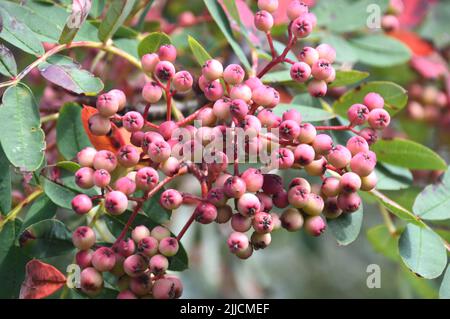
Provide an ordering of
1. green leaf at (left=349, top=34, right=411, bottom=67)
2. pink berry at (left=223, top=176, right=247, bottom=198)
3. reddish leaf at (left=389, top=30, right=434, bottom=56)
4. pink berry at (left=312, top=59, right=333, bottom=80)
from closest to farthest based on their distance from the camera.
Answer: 1. pink berry at (left=223, top=176, right=247, bottom=198)
2. pink berry at (left=312, top=59, right=333, bottom=80)
3. green leaf at (left=349, top=34, right=411, bottom=67)
4. reddish leaf at (left=389, top=30, right=434, bottom=56)

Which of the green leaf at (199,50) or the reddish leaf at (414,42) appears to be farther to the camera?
the reddish leaf at (414,42)

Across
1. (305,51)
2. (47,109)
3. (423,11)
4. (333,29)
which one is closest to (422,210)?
(305,51)

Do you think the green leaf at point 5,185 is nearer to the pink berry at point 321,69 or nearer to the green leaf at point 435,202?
the pink berry at point 321,69

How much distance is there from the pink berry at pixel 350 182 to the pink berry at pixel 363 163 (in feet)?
0.04

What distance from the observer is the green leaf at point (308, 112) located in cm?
116

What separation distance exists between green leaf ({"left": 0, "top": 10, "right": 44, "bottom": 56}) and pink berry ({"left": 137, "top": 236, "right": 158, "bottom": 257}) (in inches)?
13.0

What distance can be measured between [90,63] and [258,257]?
132 centimetres

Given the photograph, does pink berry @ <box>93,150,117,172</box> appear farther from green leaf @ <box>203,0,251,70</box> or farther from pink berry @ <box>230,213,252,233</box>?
green leaf @ <box>203,0,251,70</box>

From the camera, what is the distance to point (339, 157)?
996 mm

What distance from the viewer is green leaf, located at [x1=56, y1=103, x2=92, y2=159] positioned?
1168 mm

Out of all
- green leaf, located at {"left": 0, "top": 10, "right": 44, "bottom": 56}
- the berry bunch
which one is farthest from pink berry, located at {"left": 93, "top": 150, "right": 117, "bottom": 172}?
green leaf, located at {"left": 0, "top": 10, "right": 44, "bottom": 56}

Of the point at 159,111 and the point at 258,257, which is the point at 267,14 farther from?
the point at 258,257

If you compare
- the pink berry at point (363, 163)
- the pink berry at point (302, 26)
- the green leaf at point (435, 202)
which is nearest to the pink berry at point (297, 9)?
the pink berry at point (302, 26)

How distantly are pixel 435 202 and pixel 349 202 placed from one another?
21cm
